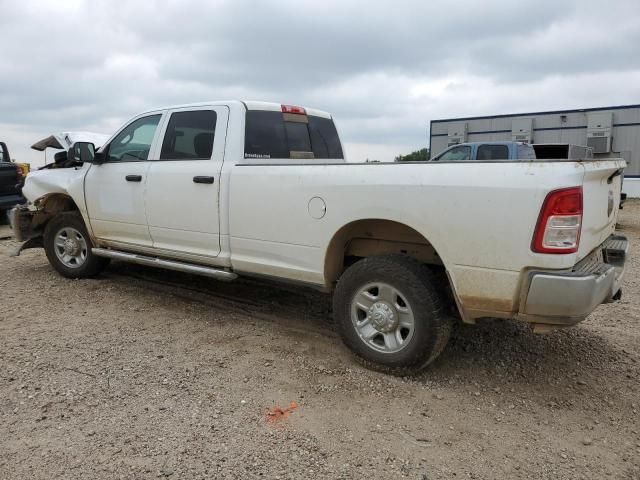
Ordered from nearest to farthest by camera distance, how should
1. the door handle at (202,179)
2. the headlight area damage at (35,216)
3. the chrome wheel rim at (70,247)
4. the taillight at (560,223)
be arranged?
the taillight at (560,223), the door handle at (202,179), the chrome wheel rim at (70,247), the headlight area damage at (35,216)

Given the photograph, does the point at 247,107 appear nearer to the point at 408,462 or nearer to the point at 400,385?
the point at 400,385

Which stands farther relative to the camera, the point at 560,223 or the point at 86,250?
A: the point at 86,250

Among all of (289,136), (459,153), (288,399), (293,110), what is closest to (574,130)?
(459,153)

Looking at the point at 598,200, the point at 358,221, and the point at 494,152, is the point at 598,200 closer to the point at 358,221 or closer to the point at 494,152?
the point at 358,221

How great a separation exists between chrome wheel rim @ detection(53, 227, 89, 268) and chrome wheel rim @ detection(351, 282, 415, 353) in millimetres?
3760

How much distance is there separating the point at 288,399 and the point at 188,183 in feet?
7.29

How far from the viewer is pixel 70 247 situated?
6.04 metres

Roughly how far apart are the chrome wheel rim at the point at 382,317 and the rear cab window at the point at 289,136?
171 cm

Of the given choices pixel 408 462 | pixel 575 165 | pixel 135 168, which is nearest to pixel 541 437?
pixel 408 462

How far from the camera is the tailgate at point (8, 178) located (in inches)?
409

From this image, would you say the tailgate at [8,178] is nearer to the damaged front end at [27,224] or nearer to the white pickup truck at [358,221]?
the damaged front end at [27,224]

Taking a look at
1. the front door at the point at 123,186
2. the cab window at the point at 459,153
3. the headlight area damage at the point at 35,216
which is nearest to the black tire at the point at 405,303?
the front door at the point at 123,186

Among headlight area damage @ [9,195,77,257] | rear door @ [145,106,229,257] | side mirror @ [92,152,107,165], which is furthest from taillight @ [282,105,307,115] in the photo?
headlight area damage @ [9,195,77,257]

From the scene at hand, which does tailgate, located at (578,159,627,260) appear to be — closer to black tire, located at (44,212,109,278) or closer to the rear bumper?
the rear bumper
